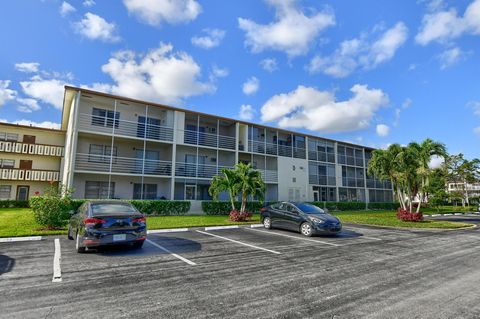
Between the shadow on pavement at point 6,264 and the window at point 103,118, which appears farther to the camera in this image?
the window at point 103,118

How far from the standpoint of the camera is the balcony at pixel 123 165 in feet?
66.0

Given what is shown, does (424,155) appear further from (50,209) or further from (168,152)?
(50,209)

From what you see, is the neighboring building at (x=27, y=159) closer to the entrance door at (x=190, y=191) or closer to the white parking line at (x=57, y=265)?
the entrance door at (x=190, y=191)

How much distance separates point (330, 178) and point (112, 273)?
1234 inches

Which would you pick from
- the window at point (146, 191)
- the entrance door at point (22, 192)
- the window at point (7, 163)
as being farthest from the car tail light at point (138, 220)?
the window at point (7, 163)

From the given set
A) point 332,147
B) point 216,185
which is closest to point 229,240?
point 216,185

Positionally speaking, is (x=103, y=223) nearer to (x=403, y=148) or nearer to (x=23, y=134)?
(x=403, y=148)

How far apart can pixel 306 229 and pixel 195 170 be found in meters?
14.6

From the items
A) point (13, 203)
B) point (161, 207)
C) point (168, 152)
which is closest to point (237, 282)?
point (161, 207)

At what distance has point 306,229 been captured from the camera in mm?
11562

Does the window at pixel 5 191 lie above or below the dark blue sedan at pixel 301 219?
above

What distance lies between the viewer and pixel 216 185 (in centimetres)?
1783

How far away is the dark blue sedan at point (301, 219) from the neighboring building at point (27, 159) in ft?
69.6

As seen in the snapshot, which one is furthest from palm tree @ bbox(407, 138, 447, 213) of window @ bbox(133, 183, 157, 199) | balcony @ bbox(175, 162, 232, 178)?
window @ bbox(133, 183, 157, 199)
